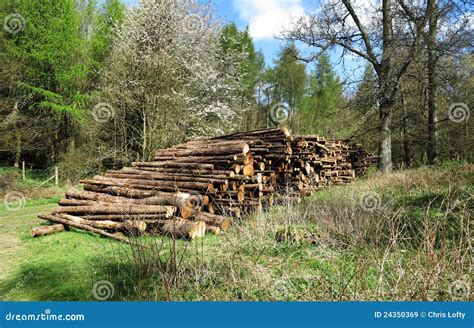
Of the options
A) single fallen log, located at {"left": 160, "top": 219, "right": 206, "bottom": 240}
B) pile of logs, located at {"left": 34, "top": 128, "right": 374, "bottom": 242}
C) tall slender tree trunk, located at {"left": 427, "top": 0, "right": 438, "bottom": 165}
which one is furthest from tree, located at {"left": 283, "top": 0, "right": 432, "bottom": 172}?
single fallen log, located at {"left": 160, "top": 219, "right": 206, "bottom": 240}

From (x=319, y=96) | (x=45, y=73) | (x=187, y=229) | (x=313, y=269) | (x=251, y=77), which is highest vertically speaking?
(x=251, y=77)

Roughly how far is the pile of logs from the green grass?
0.57 meters

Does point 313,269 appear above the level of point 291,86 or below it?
below

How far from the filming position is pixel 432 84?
46.8 ft

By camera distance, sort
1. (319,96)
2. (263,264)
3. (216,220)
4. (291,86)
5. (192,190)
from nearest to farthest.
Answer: (263,264), (216,220), (192,190), (291,86), (319,96)

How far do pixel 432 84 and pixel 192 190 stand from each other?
12.2 metres

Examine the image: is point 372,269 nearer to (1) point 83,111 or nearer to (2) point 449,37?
(2) point 449,37

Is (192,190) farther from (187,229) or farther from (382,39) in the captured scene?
(382,39)

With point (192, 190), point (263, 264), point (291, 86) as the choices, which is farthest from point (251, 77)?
point (263, 264)

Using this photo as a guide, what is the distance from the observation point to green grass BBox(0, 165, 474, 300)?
10.1 ft

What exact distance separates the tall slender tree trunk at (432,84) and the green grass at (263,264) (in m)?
9.40

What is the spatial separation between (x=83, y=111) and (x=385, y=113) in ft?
52.8

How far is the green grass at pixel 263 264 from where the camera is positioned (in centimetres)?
307

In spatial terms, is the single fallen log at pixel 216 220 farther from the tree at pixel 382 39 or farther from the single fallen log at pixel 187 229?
the tree at pixel 382 39
